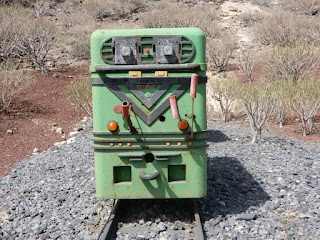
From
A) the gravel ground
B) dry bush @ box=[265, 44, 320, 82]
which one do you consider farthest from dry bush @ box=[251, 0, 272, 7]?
the gravel ground

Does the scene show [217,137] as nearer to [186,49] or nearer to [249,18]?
[186,49]

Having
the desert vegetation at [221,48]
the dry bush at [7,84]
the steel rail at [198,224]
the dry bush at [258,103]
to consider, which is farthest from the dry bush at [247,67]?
the steel rail at [198,224]

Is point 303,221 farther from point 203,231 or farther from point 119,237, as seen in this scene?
point 119,237

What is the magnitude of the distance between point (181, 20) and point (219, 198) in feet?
99.8

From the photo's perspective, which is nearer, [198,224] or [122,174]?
[198,224]

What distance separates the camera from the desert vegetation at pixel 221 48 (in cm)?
1700

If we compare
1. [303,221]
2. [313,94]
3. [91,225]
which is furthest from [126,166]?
[313,94]

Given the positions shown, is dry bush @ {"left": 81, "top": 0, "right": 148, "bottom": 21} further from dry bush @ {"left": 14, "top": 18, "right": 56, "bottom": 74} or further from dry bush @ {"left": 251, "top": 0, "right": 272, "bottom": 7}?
dry bush @ {"left": 14, "top": 18, "right": 56, "bottom": 74}

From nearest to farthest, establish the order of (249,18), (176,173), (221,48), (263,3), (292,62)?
(176,173)
(292,62)
(221,48)
(249,18)
(263,3)

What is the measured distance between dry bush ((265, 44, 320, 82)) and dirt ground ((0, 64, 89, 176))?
981 cm

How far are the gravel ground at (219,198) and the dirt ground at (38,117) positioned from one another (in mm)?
2648

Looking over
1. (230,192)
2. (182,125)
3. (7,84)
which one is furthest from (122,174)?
(7,84)

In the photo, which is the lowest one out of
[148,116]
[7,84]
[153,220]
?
[7,84]

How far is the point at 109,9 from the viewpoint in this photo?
43875 mm
